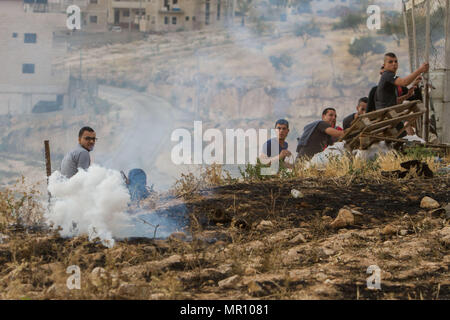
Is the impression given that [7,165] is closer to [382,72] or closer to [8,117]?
[8,117]

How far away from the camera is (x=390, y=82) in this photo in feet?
27.2

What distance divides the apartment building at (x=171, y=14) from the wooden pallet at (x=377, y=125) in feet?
180

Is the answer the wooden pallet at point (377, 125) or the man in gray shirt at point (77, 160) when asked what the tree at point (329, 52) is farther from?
the man in gray shirt at point (77, 160)

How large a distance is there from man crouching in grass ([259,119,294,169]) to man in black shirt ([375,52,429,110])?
1.36 meters

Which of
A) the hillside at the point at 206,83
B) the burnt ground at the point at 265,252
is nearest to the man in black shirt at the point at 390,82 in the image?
the burnt ground at the point at 265,252

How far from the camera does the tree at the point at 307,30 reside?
65875 millimetres

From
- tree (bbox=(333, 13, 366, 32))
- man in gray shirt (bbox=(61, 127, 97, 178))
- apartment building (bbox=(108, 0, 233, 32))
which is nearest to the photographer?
man in gray shirt (bbox=(61, 127, 97, 178))

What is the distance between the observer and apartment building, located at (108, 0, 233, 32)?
205 ft

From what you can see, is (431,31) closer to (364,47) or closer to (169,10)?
(364,47)

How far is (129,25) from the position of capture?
64125 millimetres

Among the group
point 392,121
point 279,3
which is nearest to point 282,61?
point 279,3

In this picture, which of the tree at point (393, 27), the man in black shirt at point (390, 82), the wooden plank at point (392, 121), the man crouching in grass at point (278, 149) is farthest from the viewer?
the tree at point (393, 27)

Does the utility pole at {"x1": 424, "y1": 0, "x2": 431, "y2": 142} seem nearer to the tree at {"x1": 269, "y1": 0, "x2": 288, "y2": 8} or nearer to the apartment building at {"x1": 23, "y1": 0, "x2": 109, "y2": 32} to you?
the apartment building at {"x1": 23, "y1": 0, "x2": 109, "y2": 32}

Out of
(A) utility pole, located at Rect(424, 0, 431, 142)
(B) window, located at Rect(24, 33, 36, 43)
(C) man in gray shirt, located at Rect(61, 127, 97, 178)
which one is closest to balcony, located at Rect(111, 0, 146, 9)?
(B) window, located at Rect(24, 33, 36, 43)
